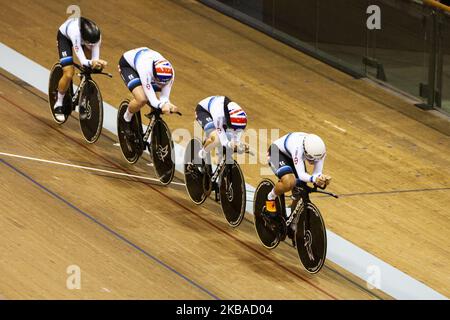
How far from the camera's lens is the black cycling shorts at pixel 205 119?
10160mm

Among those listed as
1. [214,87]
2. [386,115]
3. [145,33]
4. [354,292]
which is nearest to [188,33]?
[145,33]

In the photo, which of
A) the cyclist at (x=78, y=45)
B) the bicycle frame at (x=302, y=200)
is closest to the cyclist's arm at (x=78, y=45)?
the cyclist at (x=78, y=45)

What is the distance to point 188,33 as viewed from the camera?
14664mm

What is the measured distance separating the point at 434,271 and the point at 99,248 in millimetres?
2565

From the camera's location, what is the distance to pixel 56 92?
38.6 ft

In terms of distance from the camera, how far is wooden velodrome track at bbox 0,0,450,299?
30.4ft

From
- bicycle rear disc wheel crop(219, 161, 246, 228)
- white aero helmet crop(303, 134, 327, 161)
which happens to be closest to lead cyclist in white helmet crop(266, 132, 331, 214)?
white aero helmet crop(303, 134, 327, 161)

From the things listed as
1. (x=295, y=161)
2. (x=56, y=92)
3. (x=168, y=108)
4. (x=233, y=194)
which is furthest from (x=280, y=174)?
(x=56, y=92)

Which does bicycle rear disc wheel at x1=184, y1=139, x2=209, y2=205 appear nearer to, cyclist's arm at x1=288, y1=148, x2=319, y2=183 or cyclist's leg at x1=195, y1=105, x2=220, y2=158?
cyclist's leg at x1=195, y1=105, x2=220, y2=158

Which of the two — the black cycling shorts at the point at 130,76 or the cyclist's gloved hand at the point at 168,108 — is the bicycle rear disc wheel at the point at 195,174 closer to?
the cyclist's gloved hand at the point at 168,108

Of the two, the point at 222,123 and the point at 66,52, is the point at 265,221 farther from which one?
the point at 66,52

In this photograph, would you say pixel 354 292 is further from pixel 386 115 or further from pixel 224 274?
pixel 386 115

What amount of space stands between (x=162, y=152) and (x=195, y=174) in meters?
0.42

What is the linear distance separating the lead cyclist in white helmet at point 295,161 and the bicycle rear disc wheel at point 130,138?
169 centimetres
